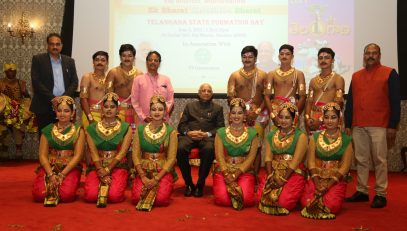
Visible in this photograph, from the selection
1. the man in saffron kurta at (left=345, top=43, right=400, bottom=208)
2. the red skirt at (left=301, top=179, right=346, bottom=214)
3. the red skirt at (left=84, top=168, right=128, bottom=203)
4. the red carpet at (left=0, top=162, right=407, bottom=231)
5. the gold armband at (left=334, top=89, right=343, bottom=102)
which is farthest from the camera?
the gold armband at (left=334, top=89, right=343, bottom=102)

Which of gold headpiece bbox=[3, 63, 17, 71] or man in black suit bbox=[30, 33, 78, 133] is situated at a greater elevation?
gold headpiece bbox=[3, 63, 17, 71]


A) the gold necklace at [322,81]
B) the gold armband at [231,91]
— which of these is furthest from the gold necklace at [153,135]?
the gold necklace at [322,81]

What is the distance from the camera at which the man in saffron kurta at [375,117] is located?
174 inches

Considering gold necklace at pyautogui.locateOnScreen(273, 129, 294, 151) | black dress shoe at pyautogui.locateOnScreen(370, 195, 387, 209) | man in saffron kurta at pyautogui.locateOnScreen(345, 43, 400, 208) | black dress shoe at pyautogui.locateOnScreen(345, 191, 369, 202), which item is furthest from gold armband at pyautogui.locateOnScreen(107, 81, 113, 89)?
black dress shoe at pyautogui.locateOnScreen(370, 195, 387, 209)

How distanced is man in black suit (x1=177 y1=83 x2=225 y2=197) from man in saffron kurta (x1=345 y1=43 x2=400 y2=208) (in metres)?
1.41

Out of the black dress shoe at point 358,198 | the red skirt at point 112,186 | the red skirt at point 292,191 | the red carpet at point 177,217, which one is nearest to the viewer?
the red carpet at point 177,217

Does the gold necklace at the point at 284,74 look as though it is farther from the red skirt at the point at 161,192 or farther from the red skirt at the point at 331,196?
the red skirt at the point at 161,192

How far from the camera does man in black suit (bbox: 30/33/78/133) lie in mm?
5199

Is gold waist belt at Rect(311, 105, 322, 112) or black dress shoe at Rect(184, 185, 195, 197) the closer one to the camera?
black dress shoe at Rect(184, 185, 195, 197)

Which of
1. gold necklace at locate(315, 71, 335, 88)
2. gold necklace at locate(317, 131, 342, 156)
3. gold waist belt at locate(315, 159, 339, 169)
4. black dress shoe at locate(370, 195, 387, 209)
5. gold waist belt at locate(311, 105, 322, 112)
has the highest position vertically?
gold necklace at locate(315, 71, 335, 88)

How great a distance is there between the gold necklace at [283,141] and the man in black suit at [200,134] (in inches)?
29.4

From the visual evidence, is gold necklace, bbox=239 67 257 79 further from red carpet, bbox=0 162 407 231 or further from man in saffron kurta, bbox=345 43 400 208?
red carpet, bbox=0 162 407 231

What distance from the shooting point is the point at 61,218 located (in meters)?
3.71

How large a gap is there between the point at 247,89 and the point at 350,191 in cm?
157
